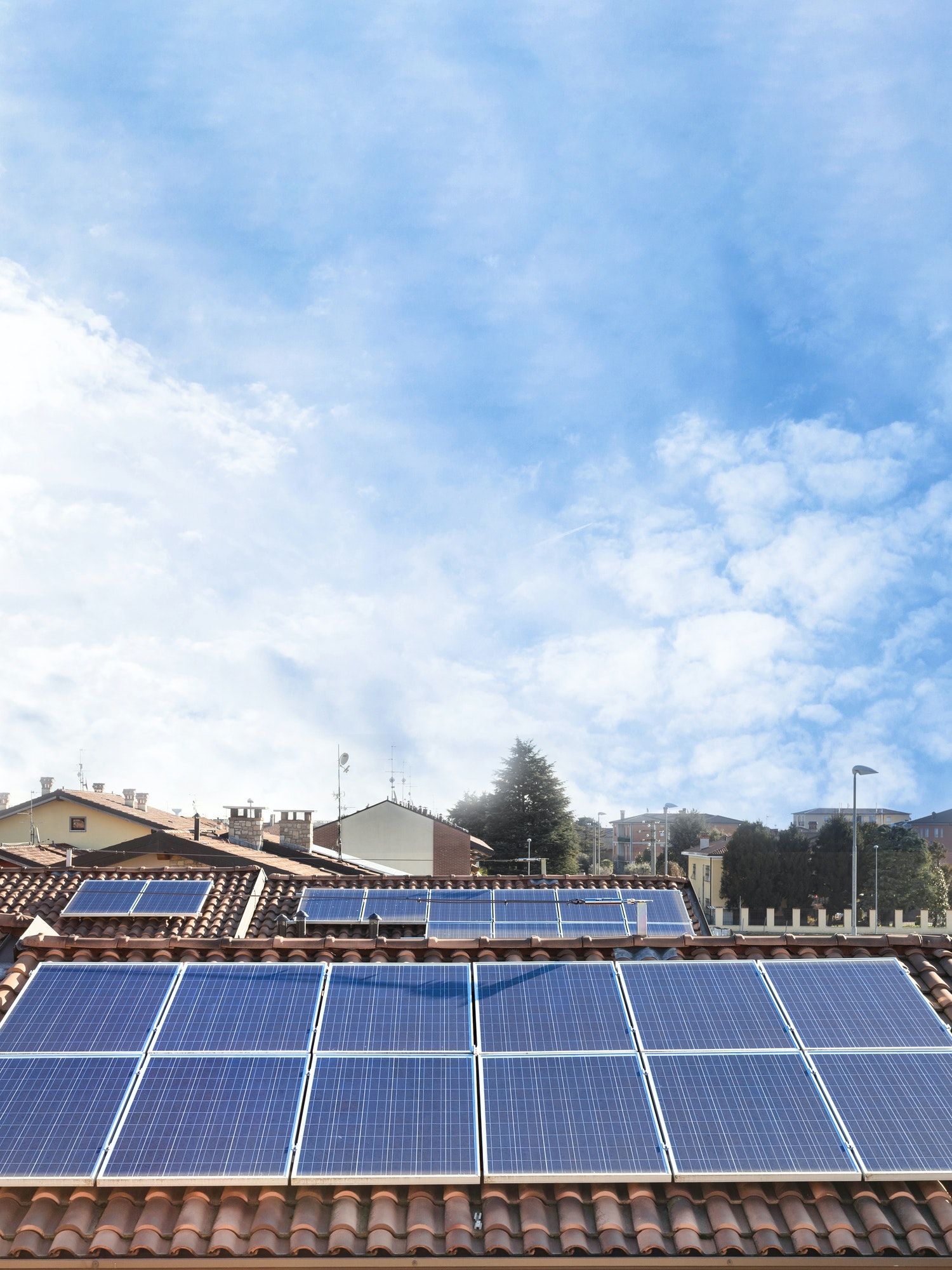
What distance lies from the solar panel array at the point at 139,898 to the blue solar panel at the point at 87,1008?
37.1ft

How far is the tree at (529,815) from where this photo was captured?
7456cm

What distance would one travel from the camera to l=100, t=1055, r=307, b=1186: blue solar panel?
21.8ft

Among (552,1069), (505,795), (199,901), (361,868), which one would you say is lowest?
(552,1069)

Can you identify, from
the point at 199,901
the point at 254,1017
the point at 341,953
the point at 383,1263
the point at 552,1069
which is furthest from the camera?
the point at 199,901

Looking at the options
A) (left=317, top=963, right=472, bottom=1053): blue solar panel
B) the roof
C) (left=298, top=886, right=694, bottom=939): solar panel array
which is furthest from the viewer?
(left=298, top=886, right=694, bottom=939): solar panel array

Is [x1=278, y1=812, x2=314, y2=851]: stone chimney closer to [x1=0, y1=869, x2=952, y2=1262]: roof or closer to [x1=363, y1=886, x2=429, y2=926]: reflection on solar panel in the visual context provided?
[x1=363, y1=886, x2=429, y2=926]: reflection on solar panel

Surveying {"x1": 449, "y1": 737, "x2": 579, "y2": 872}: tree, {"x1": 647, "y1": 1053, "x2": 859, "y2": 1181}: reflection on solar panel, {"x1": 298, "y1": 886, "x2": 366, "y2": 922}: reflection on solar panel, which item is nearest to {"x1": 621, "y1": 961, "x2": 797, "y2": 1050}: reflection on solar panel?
{"x1": 647, "y1": 1053, "x2": 859, "y2": 1181}: reflection on solar panel

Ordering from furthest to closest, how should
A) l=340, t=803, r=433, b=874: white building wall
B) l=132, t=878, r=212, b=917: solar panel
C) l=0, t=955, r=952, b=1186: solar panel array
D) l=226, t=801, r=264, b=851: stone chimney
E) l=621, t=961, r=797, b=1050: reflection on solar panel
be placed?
l=340, t=803, r=433, b=874: white building wall
l=226, t=801, r=264, b=851: stone chimney
l=132, t=878, r=212, b=917: solar panel
l=621, t=961, r=797, b=1050: reflection on solar panel
l=0, t=955, r=952, b=1186: solar panel array

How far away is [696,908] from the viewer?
21359mm

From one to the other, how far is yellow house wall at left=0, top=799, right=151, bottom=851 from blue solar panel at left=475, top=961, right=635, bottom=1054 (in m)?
39.8

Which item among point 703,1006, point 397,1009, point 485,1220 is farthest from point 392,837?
point 485,1220

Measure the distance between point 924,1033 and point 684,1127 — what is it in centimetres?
249

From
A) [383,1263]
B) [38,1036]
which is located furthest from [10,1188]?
[383,1263]

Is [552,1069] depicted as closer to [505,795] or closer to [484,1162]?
[484,1162]
